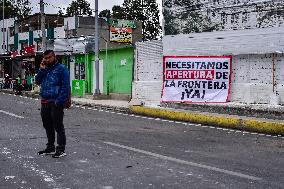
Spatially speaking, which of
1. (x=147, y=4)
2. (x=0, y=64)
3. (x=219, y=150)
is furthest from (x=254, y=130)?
(x=147, y=4)

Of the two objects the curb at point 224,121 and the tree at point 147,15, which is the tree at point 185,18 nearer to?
the curb at point 224,121

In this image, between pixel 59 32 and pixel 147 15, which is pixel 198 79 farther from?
pixel 147 15

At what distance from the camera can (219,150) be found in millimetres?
8953

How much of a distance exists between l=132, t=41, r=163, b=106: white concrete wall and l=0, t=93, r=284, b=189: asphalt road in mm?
9694

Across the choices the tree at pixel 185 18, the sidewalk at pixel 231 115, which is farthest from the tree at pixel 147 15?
the sidewalk at pixel 231 115

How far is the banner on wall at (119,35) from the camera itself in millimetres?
36000

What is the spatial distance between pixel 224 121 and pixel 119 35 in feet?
77.6

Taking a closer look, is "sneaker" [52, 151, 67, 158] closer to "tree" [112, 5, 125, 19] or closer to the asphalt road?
the asphalt road

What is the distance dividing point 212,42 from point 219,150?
9.77 m

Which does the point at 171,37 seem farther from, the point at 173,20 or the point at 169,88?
the point at 169,88

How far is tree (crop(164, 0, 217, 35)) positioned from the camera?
1895 centimetres

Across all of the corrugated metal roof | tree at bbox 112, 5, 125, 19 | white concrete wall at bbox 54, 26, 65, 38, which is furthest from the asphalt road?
tree at bbox 112, 5, 125, 19

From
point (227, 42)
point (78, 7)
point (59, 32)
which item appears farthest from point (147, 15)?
point (227, 42)

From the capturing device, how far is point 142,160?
7680mm
